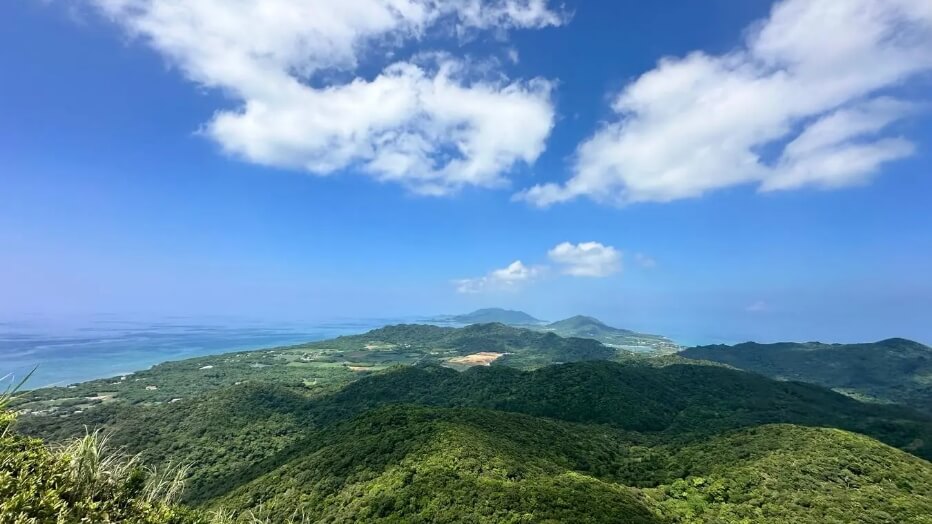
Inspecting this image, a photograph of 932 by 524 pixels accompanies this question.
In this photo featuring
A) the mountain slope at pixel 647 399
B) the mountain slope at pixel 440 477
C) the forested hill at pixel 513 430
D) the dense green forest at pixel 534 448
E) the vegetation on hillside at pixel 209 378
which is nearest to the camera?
the mountain slope at pixel 440 477

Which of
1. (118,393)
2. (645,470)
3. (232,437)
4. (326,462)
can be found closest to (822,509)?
(645,470)

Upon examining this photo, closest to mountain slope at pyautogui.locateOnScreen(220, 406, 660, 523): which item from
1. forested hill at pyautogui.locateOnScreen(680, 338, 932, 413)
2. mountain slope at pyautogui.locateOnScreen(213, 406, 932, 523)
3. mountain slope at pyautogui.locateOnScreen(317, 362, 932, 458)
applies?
mountain slope at pyautogui.locateOnScreen(213, 406, 932, 523)

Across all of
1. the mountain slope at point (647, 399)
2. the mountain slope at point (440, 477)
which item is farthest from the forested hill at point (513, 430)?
the mountain slope at point (647, 399)

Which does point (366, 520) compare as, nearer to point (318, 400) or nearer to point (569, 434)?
point (569, 434)

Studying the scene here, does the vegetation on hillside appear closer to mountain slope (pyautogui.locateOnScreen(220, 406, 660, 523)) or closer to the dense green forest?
the dense green forest

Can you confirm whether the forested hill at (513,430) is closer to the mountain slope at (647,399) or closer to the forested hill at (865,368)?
the mountain slope at (647,399)

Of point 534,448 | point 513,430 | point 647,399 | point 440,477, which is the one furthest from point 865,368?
point 440,477

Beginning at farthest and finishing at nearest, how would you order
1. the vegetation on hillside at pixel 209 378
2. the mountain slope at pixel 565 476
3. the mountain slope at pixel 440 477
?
the vegetation on hillside at pixel 209 378 → the mountain slope at pixel 565 476 → the mountain slope at pixel 440 477
